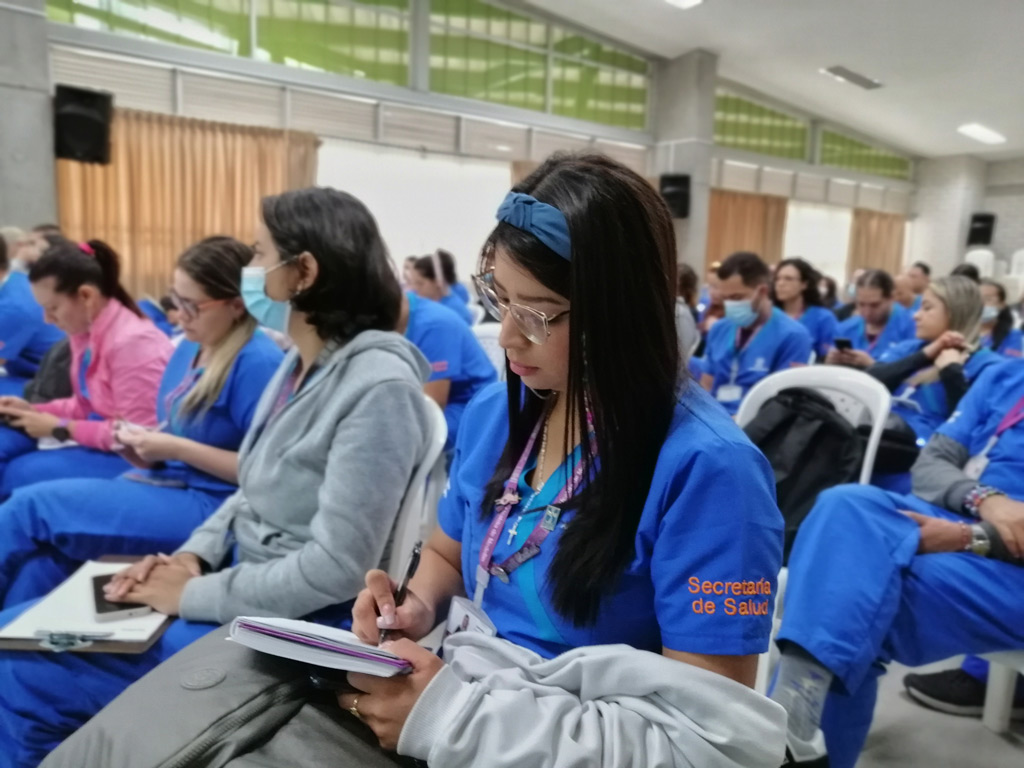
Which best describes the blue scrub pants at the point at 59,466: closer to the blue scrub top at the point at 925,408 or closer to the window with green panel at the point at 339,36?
the blue scrub top at the point at 925,408

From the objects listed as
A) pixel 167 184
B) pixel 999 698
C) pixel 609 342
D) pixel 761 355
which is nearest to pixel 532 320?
pixel 609 342

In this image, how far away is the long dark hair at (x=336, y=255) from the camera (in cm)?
154

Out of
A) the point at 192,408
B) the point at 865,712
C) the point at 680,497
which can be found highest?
the point at 680,497

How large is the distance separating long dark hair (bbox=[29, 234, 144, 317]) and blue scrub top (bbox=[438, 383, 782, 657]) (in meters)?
2.24

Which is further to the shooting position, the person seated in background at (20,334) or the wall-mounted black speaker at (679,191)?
the wall-mounted black speaker at (679,191)

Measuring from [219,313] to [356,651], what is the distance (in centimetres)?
140

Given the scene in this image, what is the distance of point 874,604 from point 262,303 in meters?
1.50

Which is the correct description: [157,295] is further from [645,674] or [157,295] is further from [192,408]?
[645,674]

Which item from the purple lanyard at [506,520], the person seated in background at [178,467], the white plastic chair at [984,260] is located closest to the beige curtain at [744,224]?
the white plastic chair at [984,260]

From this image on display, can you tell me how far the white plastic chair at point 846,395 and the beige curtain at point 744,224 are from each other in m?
8.15

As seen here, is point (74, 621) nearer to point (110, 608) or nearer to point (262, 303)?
point (110, 608)

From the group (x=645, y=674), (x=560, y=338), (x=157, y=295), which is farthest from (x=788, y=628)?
(x=157, y=295)

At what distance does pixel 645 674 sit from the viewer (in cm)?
81

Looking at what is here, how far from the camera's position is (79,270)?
8.25 feet
